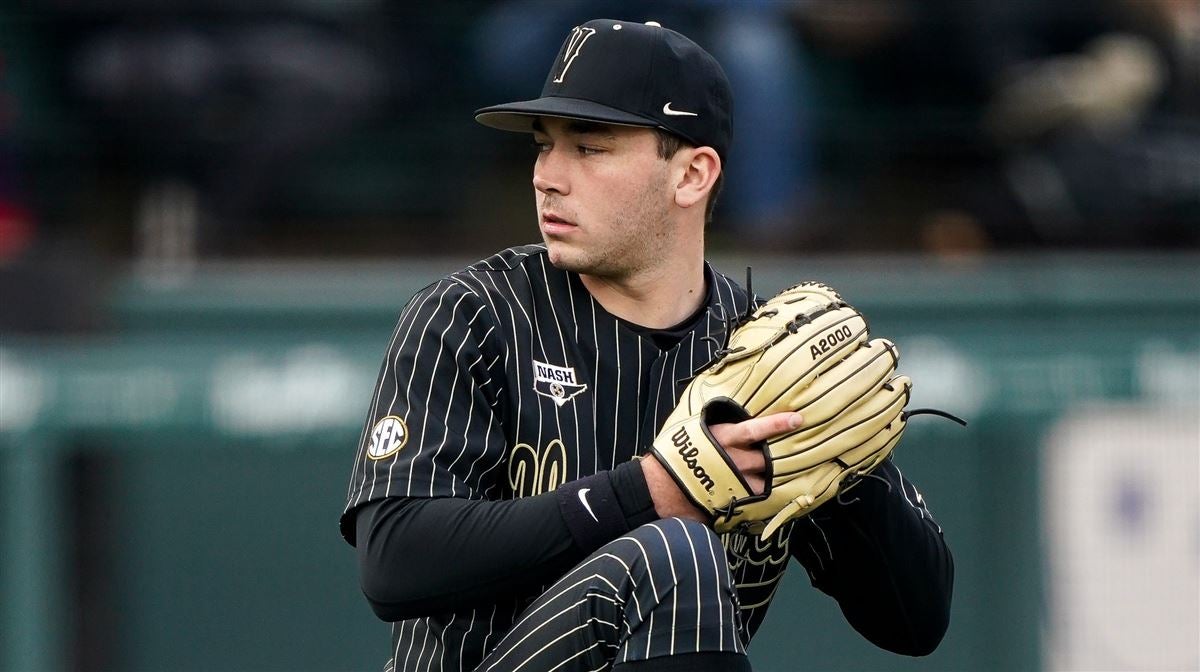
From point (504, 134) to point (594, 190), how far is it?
3305mm

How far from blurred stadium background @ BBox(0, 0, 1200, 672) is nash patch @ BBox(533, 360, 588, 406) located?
2641 millimetres

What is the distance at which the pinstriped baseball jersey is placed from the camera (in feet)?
8.19

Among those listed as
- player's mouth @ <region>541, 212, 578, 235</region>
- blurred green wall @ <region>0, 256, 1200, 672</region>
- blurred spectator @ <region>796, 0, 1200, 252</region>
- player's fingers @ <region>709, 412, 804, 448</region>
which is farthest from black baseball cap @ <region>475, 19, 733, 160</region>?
blurred spectator @ <region>796, 0, 1200, 252</region>

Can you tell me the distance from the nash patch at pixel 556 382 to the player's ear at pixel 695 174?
0.32 m

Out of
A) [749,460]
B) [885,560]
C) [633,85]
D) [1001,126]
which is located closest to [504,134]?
[1001,126]

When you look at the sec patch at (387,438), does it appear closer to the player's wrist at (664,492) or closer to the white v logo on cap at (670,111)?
the player's wrist at (664,492)

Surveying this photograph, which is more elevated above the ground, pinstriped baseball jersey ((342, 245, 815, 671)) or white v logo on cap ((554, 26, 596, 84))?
white v logo on cap ((554, 26, 596, 84))

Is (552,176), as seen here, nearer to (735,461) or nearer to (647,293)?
(647,293)

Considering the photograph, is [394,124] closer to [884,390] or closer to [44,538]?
[44,538]

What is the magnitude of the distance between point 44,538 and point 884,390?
127 inches

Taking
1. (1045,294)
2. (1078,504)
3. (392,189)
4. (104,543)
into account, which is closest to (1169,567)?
(1078,504)

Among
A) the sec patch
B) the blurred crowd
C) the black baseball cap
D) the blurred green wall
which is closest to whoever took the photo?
the sec patch

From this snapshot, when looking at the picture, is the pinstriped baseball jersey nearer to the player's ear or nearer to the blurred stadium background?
the player's ear

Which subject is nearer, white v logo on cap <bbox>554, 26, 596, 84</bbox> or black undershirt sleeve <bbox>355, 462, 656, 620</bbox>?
black undershirt sleeve <bbox>355, 462, 656, 620</bbox>
